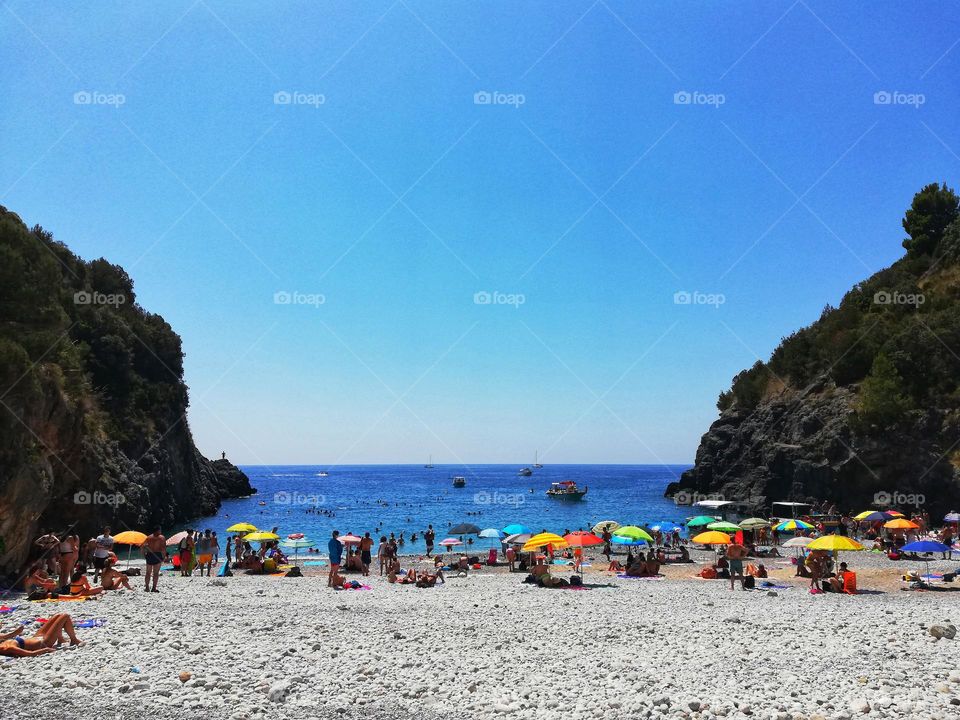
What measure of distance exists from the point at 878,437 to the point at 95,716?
190 feet

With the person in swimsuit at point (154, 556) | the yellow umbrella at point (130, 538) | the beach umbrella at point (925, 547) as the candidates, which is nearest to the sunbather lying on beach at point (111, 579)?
the person in swimsuit at point (154, 556)

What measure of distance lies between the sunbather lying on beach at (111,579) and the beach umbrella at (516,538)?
652 inches

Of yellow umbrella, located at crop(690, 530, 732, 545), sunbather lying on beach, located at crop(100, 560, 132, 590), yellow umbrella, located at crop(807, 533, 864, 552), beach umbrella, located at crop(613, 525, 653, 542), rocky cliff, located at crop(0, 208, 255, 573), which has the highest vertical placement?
rocky cliff, located at crop(0, 208, 255, 573)

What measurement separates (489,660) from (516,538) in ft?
65.5

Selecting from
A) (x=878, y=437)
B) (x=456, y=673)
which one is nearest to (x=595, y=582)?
(x=456, y=673)

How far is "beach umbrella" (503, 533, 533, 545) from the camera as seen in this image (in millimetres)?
31609

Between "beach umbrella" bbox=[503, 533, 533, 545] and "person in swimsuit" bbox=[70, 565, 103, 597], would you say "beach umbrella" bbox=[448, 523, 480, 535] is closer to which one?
"beach umbrella" bbox=[503, 533, 533, 545]

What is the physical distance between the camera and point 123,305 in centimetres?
6881

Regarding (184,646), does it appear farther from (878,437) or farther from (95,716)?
(878,437)

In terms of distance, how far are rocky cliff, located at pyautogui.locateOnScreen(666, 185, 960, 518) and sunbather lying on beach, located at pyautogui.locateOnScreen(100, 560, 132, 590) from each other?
165ft

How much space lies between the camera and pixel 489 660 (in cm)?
1237

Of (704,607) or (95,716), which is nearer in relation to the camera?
(95,716)

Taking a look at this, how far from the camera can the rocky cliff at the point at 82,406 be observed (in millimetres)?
22656

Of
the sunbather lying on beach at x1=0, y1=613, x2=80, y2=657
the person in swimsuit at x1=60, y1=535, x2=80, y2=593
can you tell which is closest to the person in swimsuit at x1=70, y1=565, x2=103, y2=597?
the person in swimsuit at x1=60, y1=535, x2=80, y2=593
